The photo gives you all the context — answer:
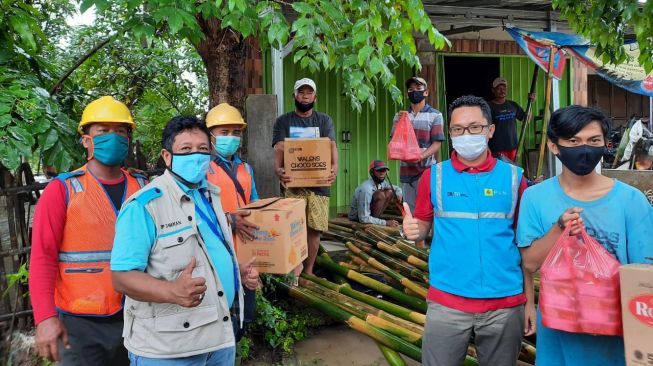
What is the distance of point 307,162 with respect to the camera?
5047 mm

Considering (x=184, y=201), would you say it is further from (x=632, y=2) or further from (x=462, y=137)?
(x=632, y=2)

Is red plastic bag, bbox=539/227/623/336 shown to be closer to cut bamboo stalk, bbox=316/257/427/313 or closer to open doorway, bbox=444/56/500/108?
cut bamboo stalk, bbox=316/257/427/313

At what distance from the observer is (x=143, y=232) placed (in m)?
2.22

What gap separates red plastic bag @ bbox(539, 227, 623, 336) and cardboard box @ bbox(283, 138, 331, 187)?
2904mm

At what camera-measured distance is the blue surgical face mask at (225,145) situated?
389cm

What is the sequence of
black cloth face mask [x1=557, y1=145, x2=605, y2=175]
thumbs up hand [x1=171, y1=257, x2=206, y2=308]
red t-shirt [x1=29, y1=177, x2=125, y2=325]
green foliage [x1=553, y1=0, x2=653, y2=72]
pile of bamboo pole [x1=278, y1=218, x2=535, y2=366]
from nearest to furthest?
1. thumbs up hand [x1=171, y1=257, x2=206, y2=308]
2. black cloth face mask [x1=557, y1=145, x2=605, y2=175]
3. red t-shirt [x1=29, y1=177, x2=125, y2=325]
4. green foliage [x1=553, y1=0, x2=653, y2=72]
5. pile of bamboo pole [x1=278, y1=218, x2=535, y2=366]

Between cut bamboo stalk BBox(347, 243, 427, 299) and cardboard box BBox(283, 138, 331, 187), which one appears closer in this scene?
cut bamboo stalk BBox(347, 243, 427, 299)

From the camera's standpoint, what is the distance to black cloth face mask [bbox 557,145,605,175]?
7.88ft

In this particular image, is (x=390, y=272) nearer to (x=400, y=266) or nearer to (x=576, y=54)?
(x=400, y=266)

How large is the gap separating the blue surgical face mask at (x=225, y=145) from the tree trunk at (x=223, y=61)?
1218mm

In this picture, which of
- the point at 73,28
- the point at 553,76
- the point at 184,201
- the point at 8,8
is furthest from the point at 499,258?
the point at 73,28

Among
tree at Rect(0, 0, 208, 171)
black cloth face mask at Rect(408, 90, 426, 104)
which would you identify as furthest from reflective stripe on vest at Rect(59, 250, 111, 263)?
black cloth face mask at Rect(408, 90, 426, 104)

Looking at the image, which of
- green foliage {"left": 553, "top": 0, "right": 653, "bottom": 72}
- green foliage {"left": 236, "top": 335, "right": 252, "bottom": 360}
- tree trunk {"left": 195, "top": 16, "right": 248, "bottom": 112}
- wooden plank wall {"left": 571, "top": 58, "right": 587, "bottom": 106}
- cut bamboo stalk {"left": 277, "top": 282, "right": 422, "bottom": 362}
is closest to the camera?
green foliage {"left": 553, "top": 0, "right": 653, "bottom": 72}

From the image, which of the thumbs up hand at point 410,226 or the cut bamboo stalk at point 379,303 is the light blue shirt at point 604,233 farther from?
the cut bamboo stalk at point 379,303
